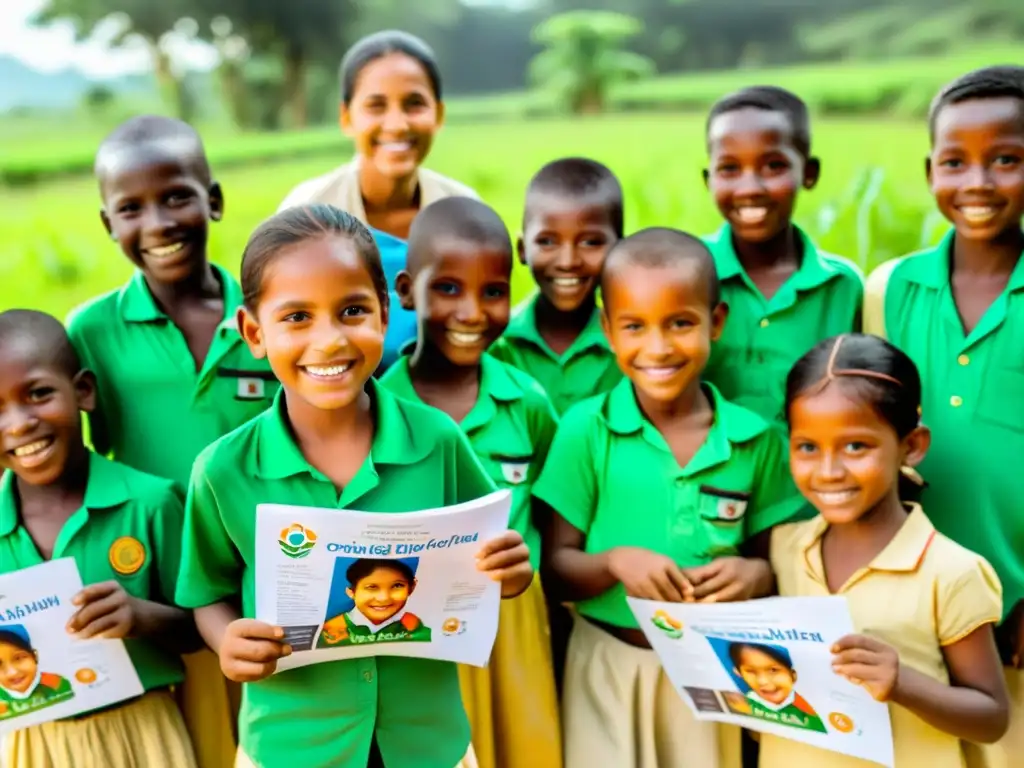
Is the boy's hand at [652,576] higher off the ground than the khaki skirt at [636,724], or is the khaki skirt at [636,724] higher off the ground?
the boy's hand at [652,576]

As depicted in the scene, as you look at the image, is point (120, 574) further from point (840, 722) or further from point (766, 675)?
point (840, 722)

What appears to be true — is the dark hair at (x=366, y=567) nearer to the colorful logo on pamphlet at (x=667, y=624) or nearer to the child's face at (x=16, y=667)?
the colorful logo on pamphlet at (x=667, y=624)

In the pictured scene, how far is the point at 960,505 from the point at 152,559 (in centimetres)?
194

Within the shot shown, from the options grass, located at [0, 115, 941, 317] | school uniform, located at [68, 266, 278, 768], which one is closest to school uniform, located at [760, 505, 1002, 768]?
school uniform, located at [68, 266, 278, 768]

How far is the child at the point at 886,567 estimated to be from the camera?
2080mm

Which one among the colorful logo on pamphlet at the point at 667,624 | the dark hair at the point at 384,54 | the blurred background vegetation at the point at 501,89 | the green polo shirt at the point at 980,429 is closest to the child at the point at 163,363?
the dark hair at the point at 384,54

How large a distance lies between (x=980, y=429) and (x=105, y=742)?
218cm

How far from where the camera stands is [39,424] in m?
2.32

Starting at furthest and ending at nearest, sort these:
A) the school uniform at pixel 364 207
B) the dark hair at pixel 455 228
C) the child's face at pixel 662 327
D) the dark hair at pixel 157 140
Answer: the school uniform at pixel 364 207
the dark hair at pixel 157 140
the dark hair at pixel 455 228
the child's face at pixel 662 327

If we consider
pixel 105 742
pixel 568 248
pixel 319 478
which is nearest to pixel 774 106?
pixel 568 248

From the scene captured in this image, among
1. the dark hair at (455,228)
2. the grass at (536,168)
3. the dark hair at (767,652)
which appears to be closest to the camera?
the dark hair at (767,652)

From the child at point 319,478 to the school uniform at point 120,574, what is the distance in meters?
0.42

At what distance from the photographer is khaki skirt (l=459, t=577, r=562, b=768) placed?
254cm

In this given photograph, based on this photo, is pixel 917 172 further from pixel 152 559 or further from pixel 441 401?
pixel 152 559
